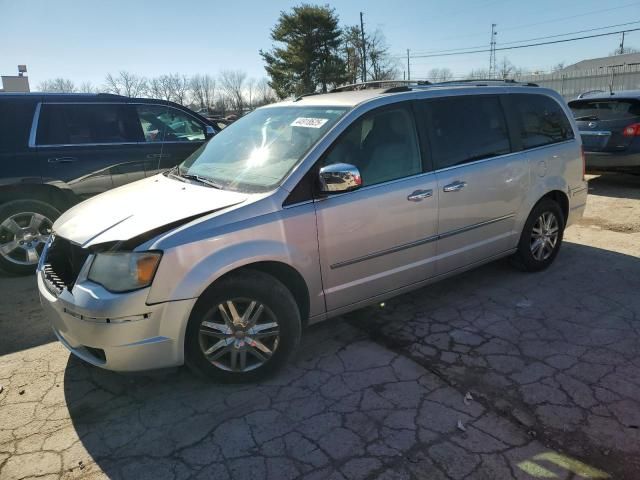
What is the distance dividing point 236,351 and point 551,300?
2828 millimetres

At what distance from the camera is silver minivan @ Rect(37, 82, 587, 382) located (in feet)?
8.96

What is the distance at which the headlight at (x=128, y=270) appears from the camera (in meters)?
2.65

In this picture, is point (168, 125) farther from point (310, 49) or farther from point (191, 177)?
point (310, 49)

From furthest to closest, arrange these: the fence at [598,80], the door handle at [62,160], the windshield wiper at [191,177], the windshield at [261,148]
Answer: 1. the fence at [598,80]
2. the door handle at [62,160]
3. the windshield wiper at [191,177]
4. the windshield at [261,148]

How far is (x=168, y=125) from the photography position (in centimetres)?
636

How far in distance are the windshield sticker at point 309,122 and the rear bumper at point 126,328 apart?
5.09ft

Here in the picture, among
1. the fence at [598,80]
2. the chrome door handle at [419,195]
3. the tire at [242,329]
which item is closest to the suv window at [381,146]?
the chrome door handle at [419,195]

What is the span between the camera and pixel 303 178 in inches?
124

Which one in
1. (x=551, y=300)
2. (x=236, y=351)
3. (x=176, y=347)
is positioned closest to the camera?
(x=176, y=347)

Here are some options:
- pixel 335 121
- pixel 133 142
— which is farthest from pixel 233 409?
pixel 133 142

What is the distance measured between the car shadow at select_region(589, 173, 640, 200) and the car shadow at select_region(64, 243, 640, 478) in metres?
4.95

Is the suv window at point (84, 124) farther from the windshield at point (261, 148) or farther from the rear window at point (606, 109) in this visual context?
the rear window at point (606, 109)

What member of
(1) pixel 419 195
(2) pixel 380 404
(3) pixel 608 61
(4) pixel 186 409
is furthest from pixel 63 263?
(3) pixel 608 61

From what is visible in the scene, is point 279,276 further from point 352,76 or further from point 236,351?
point 352,76
